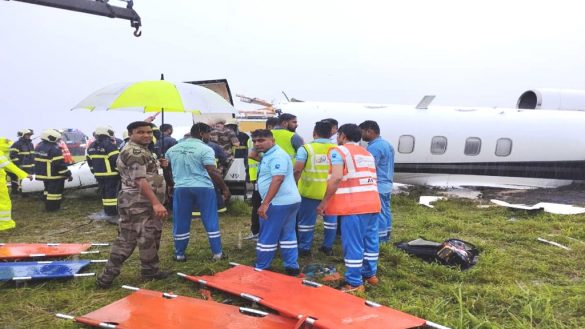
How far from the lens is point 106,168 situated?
7719 millimetres

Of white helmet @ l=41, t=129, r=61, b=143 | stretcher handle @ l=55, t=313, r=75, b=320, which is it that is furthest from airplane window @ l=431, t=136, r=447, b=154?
stretcher handle @ l=55, t=313, r=75, b=320

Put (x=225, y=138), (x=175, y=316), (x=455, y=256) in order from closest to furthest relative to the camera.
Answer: (x=175, y=316) → (x=455, y=256) → (x=225, y=138)

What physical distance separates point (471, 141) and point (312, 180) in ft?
21.5

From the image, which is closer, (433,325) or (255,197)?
(433,325)

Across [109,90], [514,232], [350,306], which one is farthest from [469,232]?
[109,90]

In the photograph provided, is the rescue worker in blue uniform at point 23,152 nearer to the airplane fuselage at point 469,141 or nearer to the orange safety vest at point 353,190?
the airplane fuselage at point 469,141

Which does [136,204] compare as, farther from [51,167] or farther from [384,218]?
[51,167]

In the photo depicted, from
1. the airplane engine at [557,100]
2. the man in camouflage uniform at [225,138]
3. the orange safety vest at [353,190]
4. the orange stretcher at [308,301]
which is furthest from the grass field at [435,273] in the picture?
the airplane engine at [557,100]

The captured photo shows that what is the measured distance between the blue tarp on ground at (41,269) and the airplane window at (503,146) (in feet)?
31.0

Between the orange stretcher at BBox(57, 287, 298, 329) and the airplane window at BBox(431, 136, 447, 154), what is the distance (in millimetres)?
7866

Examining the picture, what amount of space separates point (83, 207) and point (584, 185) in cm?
1236

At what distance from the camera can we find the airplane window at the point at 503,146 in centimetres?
1041

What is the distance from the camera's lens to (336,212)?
424 cm

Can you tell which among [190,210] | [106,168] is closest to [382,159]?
[190,210]
